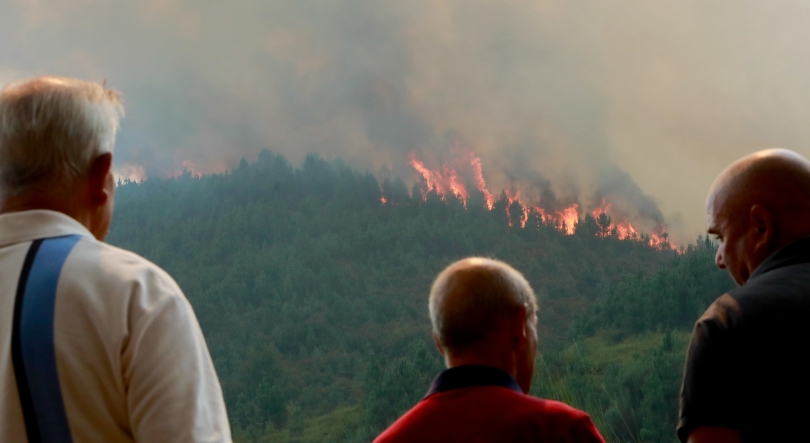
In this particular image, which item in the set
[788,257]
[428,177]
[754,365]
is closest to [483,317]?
[754,365]

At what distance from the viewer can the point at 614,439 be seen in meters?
3.33

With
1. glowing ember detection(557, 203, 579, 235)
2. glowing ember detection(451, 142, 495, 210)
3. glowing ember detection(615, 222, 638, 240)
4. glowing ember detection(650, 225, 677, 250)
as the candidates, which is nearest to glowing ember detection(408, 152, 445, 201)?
glowing ember detection(451, 142, 495, 210)

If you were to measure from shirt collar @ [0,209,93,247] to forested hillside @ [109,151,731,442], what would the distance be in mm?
2926

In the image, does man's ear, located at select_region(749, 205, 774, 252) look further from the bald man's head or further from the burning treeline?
the burning treeline

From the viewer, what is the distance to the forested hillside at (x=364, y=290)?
377cm

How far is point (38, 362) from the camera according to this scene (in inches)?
30.4

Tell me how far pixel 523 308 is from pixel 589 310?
2848 millimetres

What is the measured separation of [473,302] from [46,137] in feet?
2.38

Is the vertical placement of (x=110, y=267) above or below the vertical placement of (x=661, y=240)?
above

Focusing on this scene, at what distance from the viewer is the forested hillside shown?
3.77 metres

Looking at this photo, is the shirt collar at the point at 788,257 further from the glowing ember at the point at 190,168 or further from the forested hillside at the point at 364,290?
the glowing ember at the point at 190,168

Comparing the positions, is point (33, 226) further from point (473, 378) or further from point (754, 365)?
point (754, 365)

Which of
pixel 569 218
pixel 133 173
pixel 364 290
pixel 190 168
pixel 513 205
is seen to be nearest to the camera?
pixel 569 218

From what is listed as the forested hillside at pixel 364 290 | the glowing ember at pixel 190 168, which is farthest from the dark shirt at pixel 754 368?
the glowing ember at pixel 190 168
